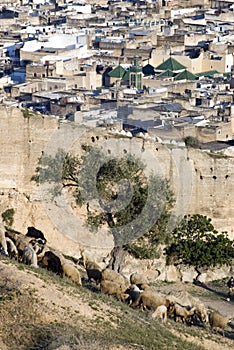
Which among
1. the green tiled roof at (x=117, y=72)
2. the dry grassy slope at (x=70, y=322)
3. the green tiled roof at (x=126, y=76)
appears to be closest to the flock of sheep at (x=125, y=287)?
the dry grassy slope at (x=70, y=322)

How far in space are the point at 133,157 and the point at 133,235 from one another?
1.38 metres

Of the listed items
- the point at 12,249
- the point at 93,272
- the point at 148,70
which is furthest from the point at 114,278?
the point at 148,70

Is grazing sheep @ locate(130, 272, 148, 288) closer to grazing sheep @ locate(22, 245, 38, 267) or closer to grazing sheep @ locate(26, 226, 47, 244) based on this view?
grazing sheep @ locate(22, 245, 38, 267)

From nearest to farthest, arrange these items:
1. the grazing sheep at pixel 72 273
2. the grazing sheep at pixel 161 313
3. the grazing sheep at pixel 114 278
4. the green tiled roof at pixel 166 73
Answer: the grazing sheep at pixel 161 313, the grazing sheep at pixel 72 273, the grazing sheep at pixel 114 278, the green tiled roof at pixel 166 73

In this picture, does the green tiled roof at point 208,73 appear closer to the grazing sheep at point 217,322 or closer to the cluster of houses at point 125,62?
the cluster of houses at point 125,62

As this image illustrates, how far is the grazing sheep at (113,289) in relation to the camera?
62.5 feet

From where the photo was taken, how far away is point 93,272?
2039 centimetres

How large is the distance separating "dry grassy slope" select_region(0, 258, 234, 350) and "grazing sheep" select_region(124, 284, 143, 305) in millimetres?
503

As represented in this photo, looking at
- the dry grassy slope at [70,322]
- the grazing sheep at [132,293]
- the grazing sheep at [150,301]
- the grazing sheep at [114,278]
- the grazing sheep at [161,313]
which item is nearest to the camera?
the dry grassy slope at [70,322]

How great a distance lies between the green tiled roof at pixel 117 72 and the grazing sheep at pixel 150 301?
115ft

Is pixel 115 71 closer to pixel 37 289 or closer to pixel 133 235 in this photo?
pixel 133 235

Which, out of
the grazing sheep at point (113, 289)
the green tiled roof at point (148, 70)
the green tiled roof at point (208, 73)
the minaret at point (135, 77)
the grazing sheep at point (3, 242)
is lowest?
the green tiled roof at point (208, 73)

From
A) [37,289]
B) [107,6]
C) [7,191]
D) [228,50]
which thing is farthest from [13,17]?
[37,289]

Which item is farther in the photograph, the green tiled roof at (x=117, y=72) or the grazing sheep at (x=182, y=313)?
the green tiled roof at (x=117, y=72)
